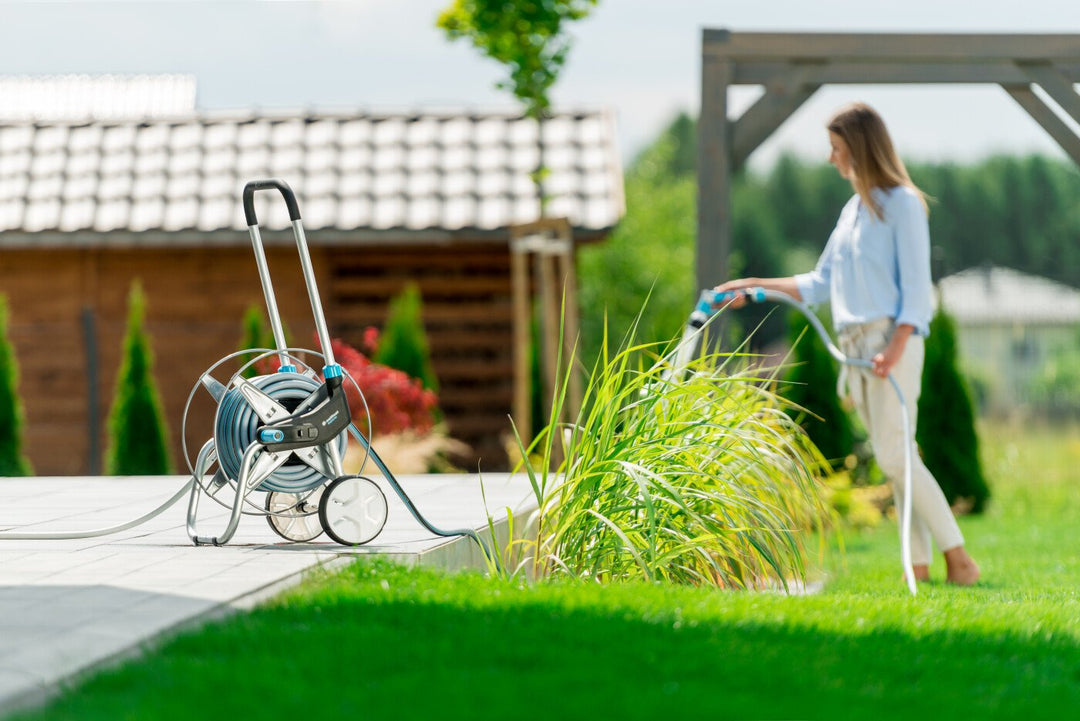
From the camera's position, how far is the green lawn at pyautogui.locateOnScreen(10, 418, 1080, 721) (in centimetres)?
239

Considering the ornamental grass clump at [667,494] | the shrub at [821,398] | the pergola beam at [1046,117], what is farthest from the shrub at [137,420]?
the pergola beam at [1046,117]

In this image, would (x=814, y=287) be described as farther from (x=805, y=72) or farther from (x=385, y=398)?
(x=385, y=398)

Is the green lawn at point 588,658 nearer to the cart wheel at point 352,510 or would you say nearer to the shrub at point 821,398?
the cart wheel at point 352,510

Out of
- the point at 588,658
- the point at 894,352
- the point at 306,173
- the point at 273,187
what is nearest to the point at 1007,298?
the point at 306,173

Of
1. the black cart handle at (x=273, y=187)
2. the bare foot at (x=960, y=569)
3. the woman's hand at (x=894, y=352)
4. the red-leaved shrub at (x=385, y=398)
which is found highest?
the black cart handle at (x=273, y=187)

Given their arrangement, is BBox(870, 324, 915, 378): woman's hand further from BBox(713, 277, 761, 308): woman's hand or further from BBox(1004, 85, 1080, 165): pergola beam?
BBox(1004, 85, 1080, 165): pergola beam

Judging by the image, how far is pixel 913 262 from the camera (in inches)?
199

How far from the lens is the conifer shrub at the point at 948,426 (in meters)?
9.59

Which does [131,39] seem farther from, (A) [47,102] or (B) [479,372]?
(B) [479,372]

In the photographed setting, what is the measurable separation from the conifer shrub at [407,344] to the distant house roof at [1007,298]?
2674 cm

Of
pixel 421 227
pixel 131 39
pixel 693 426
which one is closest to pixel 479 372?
pixel 421 227

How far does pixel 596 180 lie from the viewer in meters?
11.6

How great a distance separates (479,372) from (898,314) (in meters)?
6.61

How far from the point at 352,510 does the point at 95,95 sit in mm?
16531
